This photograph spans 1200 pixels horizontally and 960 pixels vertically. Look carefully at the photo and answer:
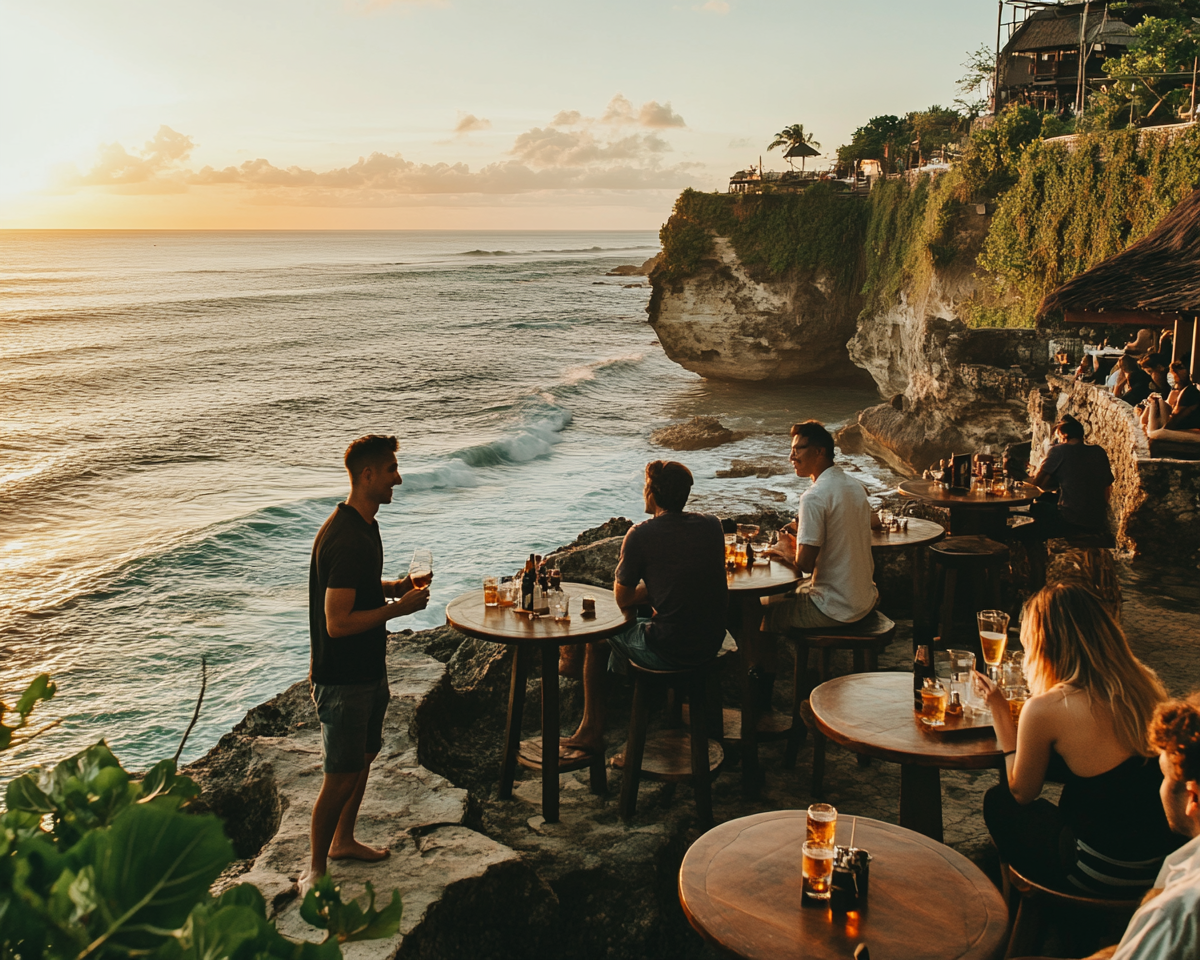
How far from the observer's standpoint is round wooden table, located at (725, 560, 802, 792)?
5.47m

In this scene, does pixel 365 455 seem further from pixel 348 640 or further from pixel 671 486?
pixel 671 486

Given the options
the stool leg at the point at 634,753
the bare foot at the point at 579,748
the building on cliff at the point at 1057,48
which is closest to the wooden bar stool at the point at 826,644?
the stool leg at the point at 634,753

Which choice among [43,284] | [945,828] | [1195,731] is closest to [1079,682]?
[1195,731]

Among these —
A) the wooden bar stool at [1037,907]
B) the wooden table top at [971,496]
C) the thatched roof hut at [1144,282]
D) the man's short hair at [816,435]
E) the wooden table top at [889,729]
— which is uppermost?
the thatched roof hut at [1144,282]

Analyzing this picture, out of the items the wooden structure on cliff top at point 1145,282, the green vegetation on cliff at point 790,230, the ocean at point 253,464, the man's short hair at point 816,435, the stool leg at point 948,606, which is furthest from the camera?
the green vegetation on cliff at point 790,230

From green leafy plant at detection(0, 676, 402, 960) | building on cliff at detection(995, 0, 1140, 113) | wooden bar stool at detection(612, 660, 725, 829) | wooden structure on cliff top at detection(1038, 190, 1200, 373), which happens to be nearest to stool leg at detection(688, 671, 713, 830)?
wooden bar stool at detection(612, 660, 725, 829)

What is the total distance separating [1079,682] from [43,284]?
279ft

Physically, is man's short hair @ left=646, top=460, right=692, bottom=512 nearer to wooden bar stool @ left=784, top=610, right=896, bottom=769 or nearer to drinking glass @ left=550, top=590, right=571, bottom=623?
drinking glass @ left=550, top=590, right=571, bottom=623

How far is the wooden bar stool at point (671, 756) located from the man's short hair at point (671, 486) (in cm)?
91

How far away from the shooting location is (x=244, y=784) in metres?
5.14

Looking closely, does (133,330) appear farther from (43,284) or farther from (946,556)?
(946,556)

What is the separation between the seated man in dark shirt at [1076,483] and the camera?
7.85 meters

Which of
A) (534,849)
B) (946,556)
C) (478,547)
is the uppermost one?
(946,556)

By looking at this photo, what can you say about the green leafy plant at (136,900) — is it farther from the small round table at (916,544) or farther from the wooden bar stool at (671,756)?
the small round table at (916,544)
